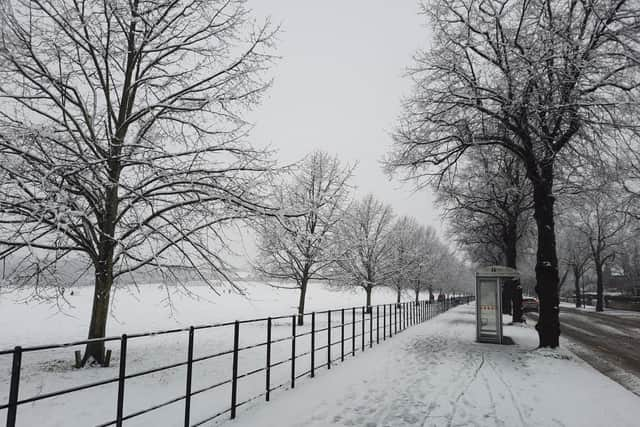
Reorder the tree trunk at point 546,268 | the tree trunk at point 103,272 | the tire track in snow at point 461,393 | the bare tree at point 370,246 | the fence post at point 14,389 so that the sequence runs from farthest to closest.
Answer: the bare tree at point 370,246 → the tree trunk at point 546,268 → the tree trunk at point 103,272 → the tire track in snow at point 461,393 → the fence post at point 14,389

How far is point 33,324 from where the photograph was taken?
22297 mm

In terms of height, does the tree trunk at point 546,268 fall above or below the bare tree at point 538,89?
below

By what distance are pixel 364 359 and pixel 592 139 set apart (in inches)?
344

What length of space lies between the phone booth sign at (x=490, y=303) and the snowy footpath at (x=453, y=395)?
327cm

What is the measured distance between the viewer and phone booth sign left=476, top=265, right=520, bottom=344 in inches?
566

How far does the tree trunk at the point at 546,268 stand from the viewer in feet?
38.3

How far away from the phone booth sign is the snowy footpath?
3266mm

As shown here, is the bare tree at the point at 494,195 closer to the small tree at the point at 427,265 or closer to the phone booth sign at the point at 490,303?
the phone booth sign at the point at 490,303

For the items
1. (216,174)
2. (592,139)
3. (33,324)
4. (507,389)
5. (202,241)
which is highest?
(592,139)

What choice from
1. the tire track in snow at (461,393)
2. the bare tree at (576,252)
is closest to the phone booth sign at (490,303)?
the tire track in snow at (461,393)

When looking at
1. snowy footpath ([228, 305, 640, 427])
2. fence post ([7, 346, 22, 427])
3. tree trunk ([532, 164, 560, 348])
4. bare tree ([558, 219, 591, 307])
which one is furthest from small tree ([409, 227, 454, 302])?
fence post ([7, 346, 22, 427])

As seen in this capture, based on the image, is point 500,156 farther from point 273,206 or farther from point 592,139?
point 273,206

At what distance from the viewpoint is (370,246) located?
33969 millimetres

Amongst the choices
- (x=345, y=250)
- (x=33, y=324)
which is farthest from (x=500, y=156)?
(x=33, y=324)
